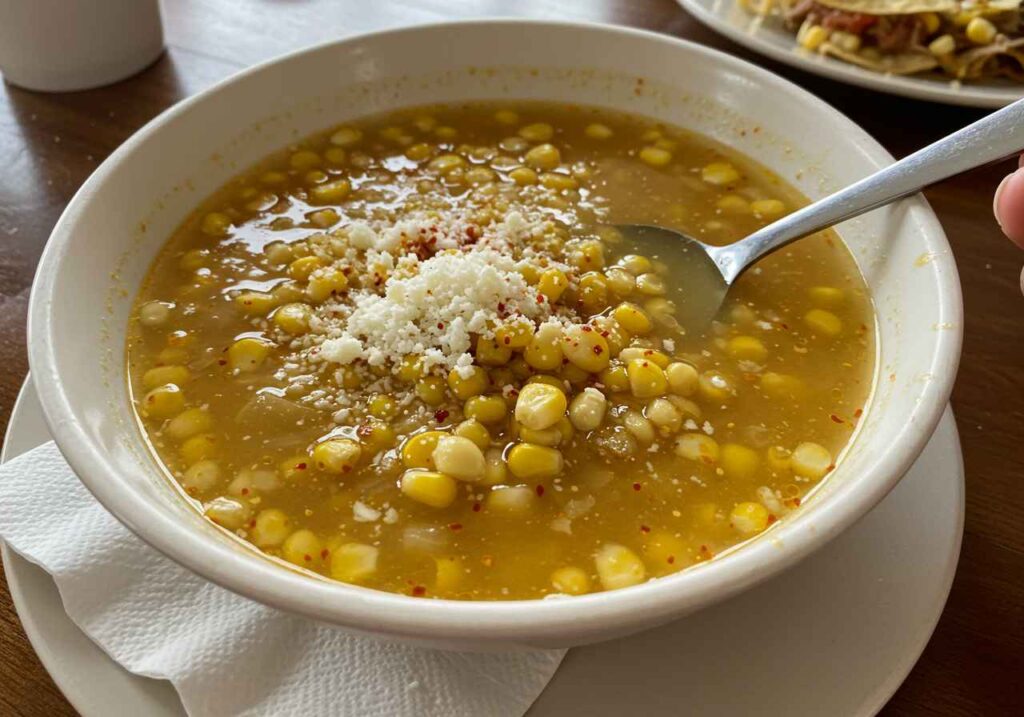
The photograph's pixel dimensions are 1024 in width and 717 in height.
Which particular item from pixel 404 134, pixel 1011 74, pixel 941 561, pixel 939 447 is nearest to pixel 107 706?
pixel 941 561

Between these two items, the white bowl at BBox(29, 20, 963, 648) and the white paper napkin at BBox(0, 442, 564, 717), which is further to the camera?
the white paper napkin at BBox(0, 442, 564, 717)

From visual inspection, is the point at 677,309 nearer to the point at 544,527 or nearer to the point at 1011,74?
the point at 544,527

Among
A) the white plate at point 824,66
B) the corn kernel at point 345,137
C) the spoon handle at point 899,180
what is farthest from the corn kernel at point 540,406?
the white plate at point 824,66

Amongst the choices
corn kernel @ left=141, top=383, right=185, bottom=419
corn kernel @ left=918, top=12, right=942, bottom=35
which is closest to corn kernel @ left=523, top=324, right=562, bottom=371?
corn kernel @ left=141, top=383, right=185, bottom=419

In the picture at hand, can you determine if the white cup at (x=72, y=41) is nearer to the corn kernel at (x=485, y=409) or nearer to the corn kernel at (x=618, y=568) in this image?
the corn kernel at (x=485, y=409)

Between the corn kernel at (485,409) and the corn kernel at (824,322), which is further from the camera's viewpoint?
the corn kernel at (824,322)

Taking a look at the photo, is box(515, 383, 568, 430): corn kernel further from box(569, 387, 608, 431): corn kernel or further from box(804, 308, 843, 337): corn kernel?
box(804, 308, 843, 337): corn kernel
